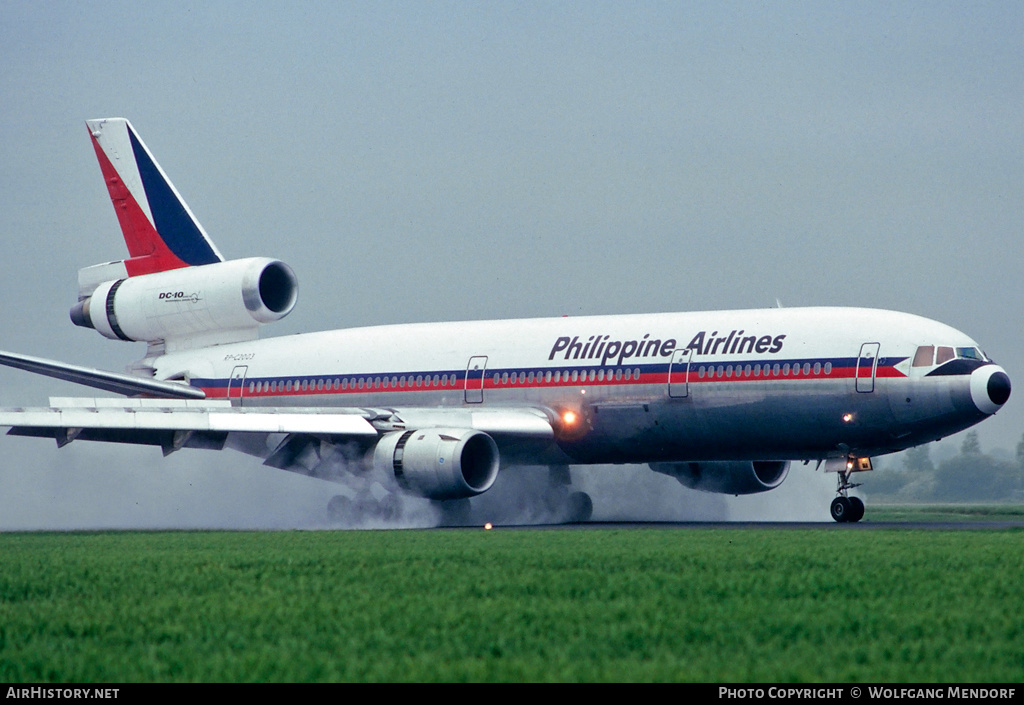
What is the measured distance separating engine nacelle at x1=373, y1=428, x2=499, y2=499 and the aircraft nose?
875 cm

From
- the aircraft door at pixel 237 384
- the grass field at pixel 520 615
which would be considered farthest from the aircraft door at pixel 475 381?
the grass field at pixel 520 615

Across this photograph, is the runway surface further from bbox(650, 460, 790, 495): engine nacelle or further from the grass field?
the grass field

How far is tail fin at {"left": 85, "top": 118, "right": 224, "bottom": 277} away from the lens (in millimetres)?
36406

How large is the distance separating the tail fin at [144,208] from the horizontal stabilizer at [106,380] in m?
3.50

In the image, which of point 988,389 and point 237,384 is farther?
point 237,384

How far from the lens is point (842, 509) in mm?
26031

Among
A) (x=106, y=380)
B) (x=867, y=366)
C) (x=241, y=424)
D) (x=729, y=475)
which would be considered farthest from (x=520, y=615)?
(x=106, y=380)

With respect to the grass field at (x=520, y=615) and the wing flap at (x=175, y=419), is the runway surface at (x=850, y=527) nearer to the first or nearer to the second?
the wing flap at (x=175, y=419)

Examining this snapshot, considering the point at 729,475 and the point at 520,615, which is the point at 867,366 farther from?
the point at 520,615

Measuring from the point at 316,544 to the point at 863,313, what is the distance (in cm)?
1296

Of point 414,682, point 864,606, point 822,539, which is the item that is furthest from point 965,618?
point 822,539

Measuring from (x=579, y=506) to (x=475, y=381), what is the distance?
3695 mm
